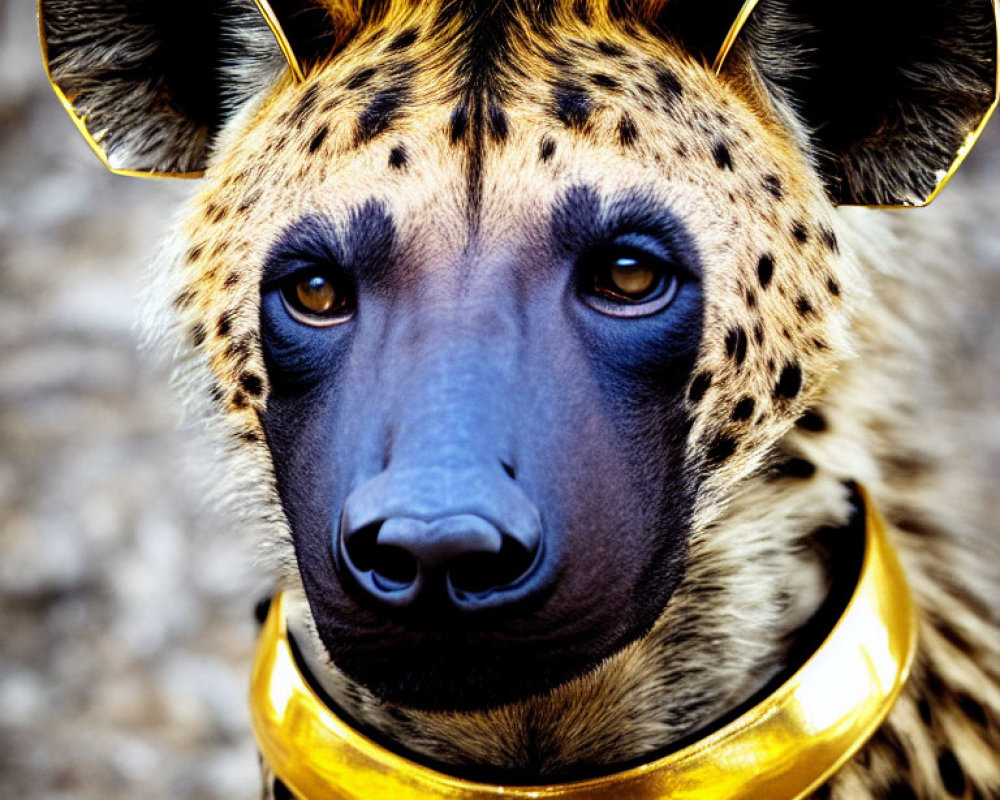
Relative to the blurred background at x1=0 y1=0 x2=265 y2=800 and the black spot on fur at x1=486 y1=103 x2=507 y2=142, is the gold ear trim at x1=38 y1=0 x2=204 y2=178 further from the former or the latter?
the blurred background at x1=0 y1=0 x2=265 y2=800

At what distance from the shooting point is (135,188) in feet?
19.8

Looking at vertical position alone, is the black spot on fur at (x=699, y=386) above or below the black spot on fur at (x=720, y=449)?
above

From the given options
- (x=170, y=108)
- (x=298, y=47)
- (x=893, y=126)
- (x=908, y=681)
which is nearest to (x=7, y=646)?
(x=170, y=108)

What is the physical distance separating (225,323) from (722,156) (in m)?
0.96

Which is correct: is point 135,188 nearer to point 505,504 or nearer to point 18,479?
point 18,479

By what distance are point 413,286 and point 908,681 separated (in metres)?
1.26

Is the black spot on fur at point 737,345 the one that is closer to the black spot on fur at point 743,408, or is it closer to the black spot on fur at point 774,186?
the black spot on fur at point 743,408

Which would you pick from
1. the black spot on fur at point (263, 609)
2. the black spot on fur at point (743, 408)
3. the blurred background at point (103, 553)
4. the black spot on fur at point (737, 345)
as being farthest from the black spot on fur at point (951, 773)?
the blurred background at point (103, 553)

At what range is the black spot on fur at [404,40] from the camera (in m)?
2.08

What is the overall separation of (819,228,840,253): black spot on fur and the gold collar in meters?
0.53

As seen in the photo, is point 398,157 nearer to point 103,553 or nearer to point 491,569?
point 491,569

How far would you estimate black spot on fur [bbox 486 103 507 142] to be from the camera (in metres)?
1.92

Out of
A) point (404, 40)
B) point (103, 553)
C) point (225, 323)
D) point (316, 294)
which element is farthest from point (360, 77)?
point (103, 553)

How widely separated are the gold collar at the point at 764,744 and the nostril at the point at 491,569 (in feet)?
1.75
